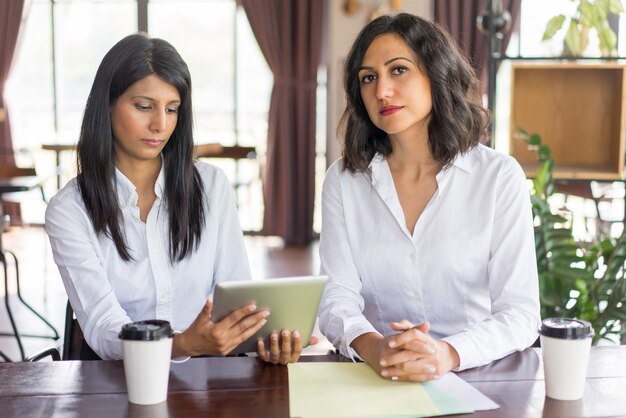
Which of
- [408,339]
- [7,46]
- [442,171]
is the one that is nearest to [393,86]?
[442,171]

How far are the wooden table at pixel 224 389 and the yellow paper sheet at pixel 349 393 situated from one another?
0.10 feet

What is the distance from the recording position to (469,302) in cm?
197

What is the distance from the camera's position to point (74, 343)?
6.72ft

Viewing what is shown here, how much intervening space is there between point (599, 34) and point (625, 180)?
1.72 feet

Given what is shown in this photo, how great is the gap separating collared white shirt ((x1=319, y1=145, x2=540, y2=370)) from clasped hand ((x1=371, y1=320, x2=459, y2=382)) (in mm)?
311

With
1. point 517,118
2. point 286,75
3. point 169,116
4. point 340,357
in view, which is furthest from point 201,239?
point 286,75

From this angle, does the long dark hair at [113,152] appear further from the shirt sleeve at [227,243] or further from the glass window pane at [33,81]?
the glass window pane at [33,81]

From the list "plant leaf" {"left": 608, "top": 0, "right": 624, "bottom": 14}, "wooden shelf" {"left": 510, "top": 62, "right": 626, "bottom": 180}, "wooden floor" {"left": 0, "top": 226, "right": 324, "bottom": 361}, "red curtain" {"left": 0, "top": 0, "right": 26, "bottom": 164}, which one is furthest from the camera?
"red curtain" {"left": 0, "top": 0, "right": 26, "bottom": 164}

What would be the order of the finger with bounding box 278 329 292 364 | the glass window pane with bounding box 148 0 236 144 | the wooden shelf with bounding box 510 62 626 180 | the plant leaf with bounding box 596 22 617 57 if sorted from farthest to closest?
the glass window pane with bounding box 148 0 236 144 < the wooden shelf with bounding box 510 62 626 180 < the plant leaf with bounding box 596 22 617 57 < the finger with bounding box 278 329 292 364

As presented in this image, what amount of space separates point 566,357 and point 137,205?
3.59 ft


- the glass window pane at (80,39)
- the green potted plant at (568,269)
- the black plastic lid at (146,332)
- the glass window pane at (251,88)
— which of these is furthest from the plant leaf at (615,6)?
the glass window pane at (80,39)

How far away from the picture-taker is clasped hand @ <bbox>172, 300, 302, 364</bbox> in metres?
1.52

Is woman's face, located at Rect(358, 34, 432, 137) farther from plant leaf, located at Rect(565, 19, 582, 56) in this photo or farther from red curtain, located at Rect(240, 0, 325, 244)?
red curtain, located at Rect(240, 0, 325, 244)

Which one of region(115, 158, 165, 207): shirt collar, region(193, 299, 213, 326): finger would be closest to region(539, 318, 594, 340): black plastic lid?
region(193, 299, 213, 326): finger
